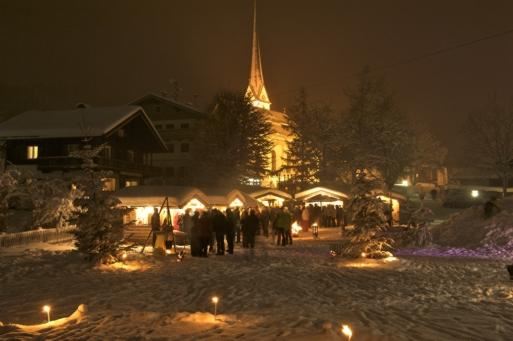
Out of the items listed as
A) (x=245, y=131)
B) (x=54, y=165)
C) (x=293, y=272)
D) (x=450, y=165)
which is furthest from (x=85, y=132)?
(x=450, y=165)

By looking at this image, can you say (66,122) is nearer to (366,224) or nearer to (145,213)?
(145,213)

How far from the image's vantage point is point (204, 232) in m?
19.0

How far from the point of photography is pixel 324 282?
13.1 m

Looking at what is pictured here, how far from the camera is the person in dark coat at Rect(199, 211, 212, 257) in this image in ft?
62.1

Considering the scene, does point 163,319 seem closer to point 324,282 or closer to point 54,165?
point 324,282

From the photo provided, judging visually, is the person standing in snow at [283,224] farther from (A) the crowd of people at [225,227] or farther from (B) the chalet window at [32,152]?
(B) the chalet window at [32,152]

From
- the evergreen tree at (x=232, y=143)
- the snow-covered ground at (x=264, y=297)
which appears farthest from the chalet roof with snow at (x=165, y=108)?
the snow-covered ground at (x=264, y=297)

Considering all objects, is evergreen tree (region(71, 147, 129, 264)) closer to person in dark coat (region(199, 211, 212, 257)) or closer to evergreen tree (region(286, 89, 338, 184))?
person in dark coat (region(199, 211, 212, 257))

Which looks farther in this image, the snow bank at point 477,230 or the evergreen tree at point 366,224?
the snow bank at point 477,230

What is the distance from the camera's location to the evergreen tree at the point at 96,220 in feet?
52.0

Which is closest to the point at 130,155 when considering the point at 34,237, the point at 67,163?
the point at 67,163

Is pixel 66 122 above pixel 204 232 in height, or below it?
above

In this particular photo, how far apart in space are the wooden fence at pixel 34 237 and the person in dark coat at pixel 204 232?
505 cm

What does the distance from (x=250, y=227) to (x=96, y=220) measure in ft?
24.6
